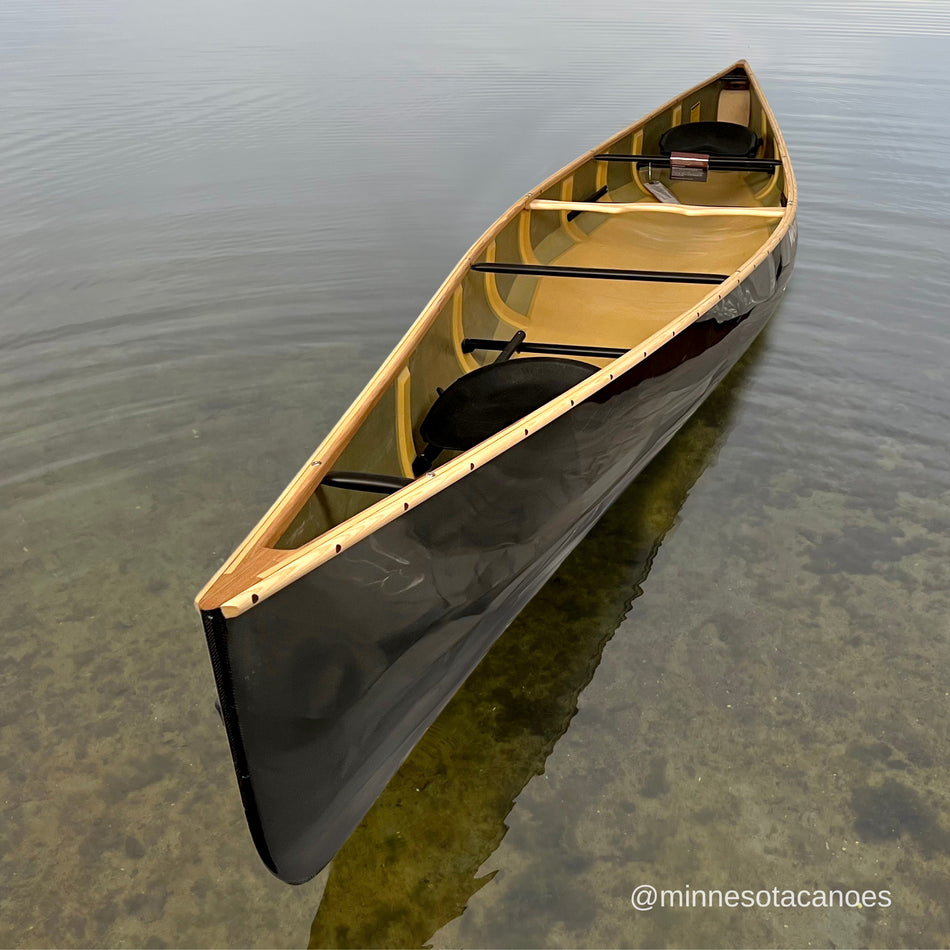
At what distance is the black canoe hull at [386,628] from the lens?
1703 mm

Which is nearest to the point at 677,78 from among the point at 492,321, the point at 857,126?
the point at 857,126

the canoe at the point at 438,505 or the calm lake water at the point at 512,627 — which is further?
the calm lake water at the point at 512,627

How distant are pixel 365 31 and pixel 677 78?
6380 mm

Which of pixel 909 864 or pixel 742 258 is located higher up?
pixel 742 258

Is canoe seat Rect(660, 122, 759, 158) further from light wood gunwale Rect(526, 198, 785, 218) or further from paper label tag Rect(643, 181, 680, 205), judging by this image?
light wood gunwale Rect(526, 198, 785, 218)

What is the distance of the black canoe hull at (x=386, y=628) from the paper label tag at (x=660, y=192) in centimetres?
291

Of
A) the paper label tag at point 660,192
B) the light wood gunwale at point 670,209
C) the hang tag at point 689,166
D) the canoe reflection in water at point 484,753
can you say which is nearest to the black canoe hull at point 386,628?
the canoe reflection in water at point 484,753

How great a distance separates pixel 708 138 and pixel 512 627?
4109 mm

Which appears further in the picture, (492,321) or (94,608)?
(492,321)

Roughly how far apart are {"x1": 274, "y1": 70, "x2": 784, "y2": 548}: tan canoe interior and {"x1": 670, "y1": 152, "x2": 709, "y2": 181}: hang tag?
26 centimetres

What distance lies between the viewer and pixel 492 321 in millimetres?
3730

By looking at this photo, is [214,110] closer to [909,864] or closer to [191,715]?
[191,715]

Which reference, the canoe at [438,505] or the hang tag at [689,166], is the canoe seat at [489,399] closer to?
the canoe at [438,505]

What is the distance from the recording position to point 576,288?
4199mm
